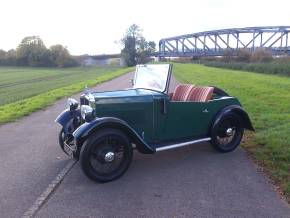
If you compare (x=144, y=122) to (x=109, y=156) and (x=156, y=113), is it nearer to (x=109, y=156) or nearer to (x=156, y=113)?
(x=156, y=113)

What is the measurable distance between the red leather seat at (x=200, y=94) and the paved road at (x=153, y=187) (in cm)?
94

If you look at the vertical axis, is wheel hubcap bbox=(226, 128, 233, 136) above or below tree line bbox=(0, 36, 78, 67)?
below

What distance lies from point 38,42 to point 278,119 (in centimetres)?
11412

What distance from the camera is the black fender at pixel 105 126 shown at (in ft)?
15.3

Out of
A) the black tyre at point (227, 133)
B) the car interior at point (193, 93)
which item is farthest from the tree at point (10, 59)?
the black tyre at point (227, 133)

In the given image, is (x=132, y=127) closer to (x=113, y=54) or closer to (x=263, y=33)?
(x=263, y=33)

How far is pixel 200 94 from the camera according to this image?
610cm

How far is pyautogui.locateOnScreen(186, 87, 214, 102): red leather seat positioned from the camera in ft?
19.7

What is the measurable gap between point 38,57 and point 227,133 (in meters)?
99.0

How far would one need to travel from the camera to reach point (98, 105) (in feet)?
16.4

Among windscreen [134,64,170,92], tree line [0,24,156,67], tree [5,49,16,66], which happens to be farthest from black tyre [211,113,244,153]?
tree [5,49,16,66]

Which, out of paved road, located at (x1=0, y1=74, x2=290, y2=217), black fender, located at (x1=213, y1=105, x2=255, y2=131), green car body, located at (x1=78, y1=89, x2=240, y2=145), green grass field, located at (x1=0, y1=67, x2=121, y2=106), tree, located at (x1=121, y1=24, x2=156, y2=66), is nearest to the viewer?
paved road, located at (x1=0, y1=74, x2=290, y2=217)

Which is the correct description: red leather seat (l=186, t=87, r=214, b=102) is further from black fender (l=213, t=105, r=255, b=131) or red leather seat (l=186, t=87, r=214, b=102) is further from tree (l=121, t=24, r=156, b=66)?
tree (l=121, t=24, r=156, b=66)

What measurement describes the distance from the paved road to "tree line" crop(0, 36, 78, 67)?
9418 cm
